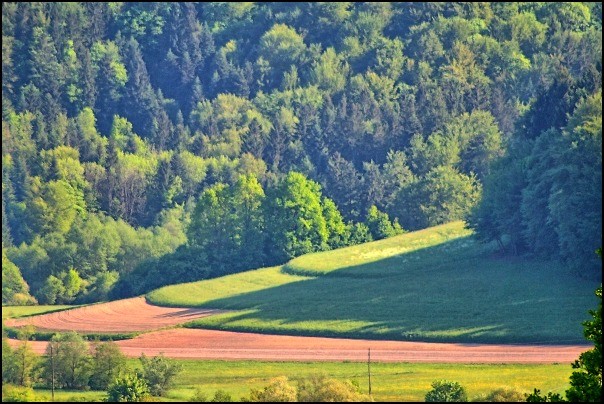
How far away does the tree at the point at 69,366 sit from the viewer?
72.2m

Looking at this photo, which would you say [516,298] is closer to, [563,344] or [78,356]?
[563,344]

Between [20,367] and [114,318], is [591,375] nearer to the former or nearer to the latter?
[20,367]

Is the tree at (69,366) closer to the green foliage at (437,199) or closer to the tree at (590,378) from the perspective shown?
the tree at (590,378)

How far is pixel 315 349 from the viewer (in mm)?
83125

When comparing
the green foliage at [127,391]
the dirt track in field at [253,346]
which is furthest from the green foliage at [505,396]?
the dirt track in field at [253,346]

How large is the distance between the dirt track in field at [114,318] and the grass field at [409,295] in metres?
1.85

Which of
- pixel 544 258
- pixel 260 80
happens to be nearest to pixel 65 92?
pixel 260 80

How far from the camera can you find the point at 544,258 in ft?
337

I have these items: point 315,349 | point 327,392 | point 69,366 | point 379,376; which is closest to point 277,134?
point 315,349

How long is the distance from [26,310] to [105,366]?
128 ft

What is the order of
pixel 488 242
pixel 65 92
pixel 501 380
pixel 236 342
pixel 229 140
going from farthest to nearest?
pixel 65 92
pixel 229 140
pixel 488 242
pixel 236 342
pixel 501 380

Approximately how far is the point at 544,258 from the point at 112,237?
126ft

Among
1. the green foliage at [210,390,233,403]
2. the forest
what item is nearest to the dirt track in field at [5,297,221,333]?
the forest

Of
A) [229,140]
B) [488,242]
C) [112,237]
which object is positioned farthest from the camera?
[229,140]
